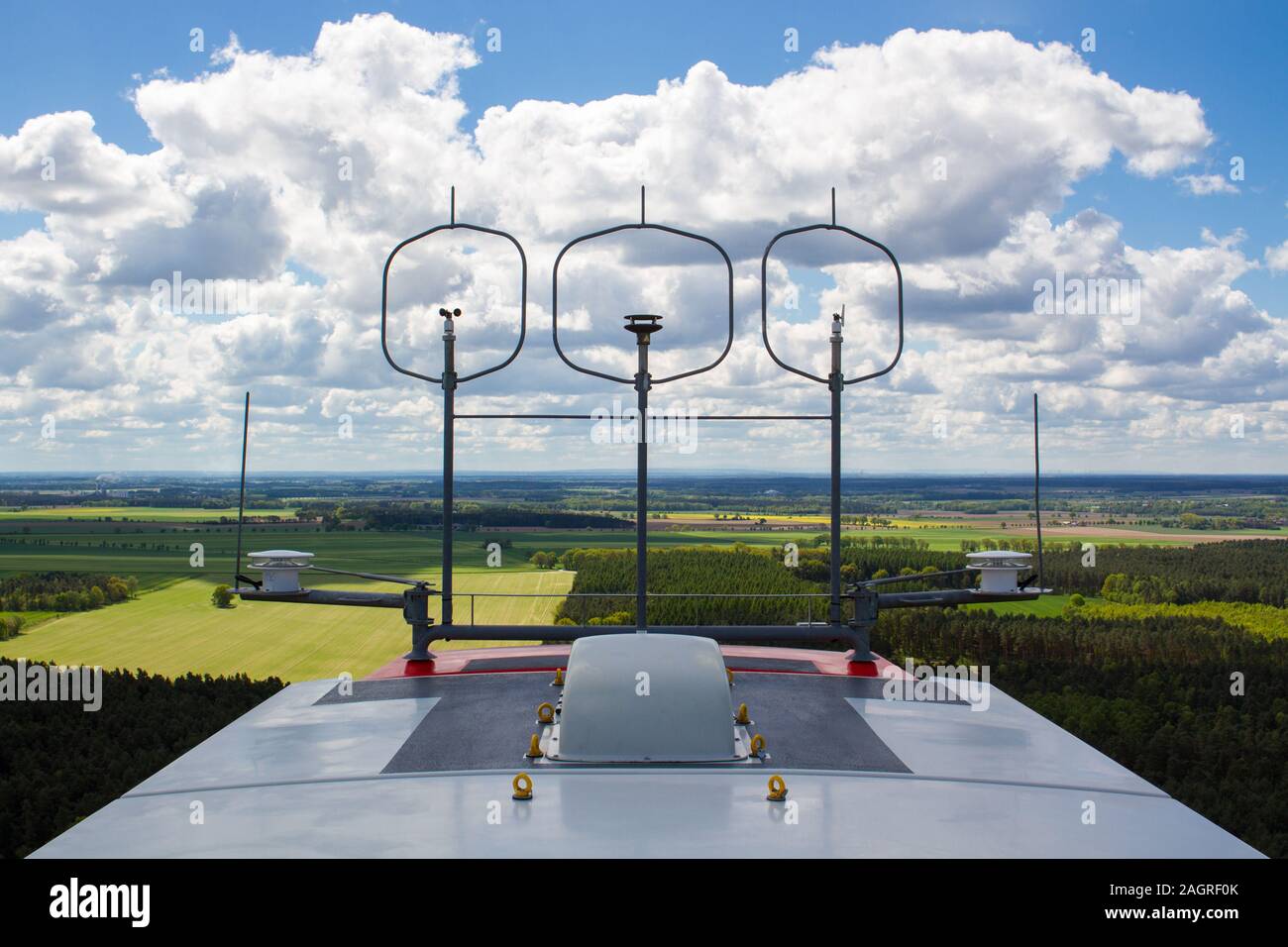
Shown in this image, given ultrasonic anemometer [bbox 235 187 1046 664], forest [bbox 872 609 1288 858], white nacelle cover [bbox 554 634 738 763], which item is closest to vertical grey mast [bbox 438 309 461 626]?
ultrasonic anemometer [bbox 235 187 1046 664]

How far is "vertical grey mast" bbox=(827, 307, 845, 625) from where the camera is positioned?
12.9 meters

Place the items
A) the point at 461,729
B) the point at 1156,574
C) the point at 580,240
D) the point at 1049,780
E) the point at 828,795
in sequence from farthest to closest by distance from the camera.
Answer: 1. the point at 1156,574
2. the point at 580,240
3. the point at 461,729
4. the point at 1049,780
5. the point at 828,795

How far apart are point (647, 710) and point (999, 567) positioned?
5.92 m

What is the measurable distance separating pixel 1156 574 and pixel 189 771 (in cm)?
4862

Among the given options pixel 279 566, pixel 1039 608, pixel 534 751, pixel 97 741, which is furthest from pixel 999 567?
pixel 1039 608

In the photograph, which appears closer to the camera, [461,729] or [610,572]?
[461,729]

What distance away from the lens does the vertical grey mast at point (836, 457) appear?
12.9m

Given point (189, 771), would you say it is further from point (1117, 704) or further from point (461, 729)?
point (1117, 704)

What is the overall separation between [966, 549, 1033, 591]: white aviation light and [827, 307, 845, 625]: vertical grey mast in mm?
1531

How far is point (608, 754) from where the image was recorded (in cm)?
799

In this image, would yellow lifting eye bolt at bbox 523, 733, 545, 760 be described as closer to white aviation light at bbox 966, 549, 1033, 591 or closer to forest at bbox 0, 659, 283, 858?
Answer: forest at bbox 0, 659, 283, 858

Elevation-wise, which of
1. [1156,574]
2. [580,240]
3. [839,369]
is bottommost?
[1156,574]

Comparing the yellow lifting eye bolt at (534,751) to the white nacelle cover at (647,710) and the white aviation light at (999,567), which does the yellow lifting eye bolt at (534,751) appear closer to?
the white nacelle cover at (647,710)
